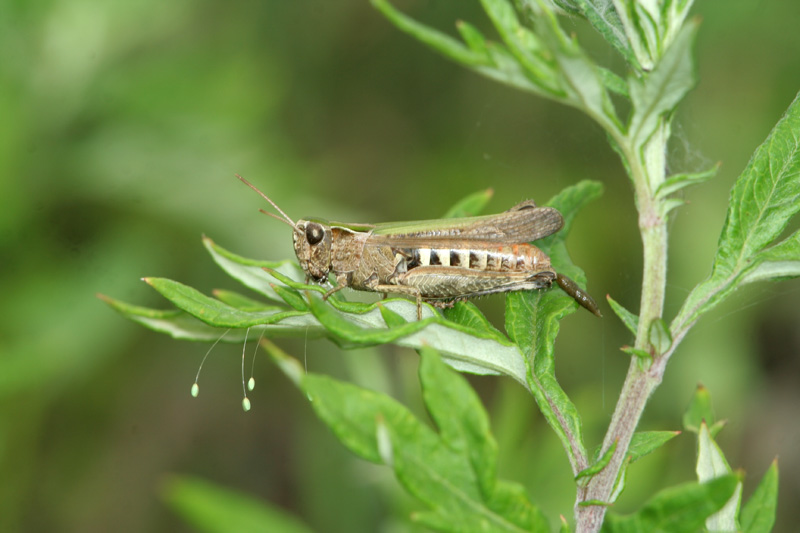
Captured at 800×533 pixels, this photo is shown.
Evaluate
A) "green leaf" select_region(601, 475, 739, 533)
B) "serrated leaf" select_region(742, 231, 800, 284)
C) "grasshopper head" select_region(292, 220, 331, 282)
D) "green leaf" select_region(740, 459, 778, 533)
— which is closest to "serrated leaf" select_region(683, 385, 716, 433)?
"green leaf" select_region(740, 459, 778, 533)

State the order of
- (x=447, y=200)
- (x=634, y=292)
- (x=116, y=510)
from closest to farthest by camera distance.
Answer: (x=634, y=292) < (x=116, y=510) < (x=447, y=200)

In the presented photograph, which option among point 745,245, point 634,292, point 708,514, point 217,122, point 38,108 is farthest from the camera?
point 217,122

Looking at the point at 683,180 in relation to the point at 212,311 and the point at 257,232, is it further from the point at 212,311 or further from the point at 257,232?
the point at 257,232

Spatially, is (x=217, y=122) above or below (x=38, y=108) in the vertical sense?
below

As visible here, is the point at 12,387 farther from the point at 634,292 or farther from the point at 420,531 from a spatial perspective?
the point at 634,292

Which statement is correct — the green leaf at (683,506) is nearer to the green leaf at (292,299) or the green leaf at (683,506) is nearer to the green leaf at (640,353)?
the green leaf at (640,353)

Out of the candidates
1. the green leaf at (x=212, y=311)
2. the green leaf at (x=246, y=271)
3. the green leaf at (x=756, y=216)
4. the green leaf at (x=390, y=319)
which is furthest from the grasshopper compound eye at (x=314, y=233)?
the green leaf at (x=756, y=216)

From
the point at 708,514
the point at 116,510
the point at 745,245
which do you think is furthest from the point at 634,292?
the point at 116,510
